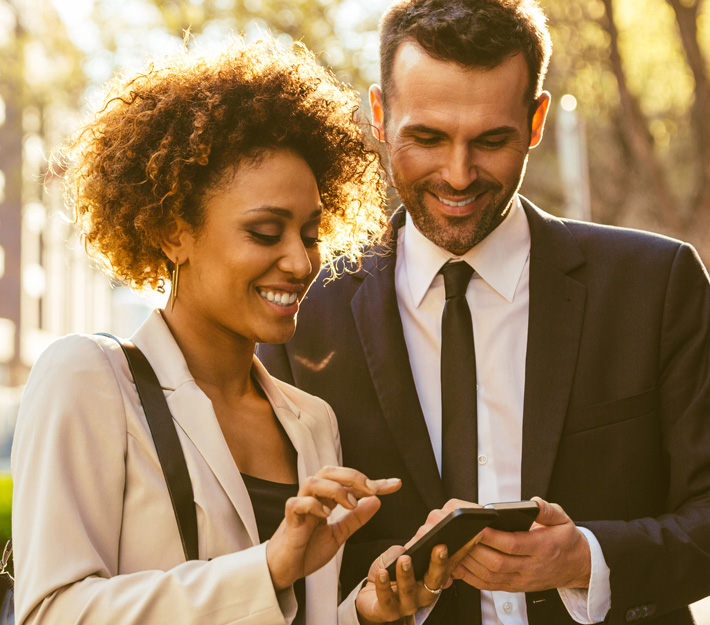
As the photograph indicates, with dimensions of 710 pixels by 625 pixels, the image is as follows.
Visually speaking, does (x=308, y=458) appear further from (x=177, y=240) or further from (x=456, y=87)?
(x=456, y=87)

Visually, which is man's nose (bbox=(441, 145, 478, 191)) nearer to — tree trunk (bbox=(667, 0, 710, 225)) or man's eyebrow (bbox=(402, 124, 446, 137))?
man's eyebrow (bbox=(402, 124, 446, 137))

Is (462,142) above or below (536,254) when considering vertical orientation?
above

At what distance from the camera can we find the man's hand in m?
2.87

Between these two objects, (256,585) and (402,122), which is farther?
(402,122)

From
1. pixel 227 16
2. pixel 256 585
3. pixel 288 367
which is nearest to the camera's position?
pixel 256 585

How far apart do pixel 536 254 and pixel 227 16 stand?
12.3m

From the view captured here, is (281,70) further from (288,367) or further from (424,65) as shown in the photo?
(288,367)

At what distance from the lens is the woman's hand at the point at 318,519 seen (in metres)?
2.41

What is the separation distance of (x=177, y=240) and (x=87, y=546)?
41.4 inches

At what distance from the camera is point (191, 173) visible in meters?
3.07

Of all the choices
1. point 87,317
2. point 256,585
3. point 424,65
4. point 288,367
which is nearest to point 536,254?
point 424,65

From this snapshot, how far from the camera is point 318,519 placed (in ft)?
8.26

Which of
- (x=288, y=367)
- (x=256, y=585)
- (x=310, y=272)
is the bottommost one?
(x=256, y=585)

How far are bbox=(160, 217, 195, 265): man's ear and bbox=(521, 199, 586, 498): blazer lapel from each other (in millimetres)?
1322
